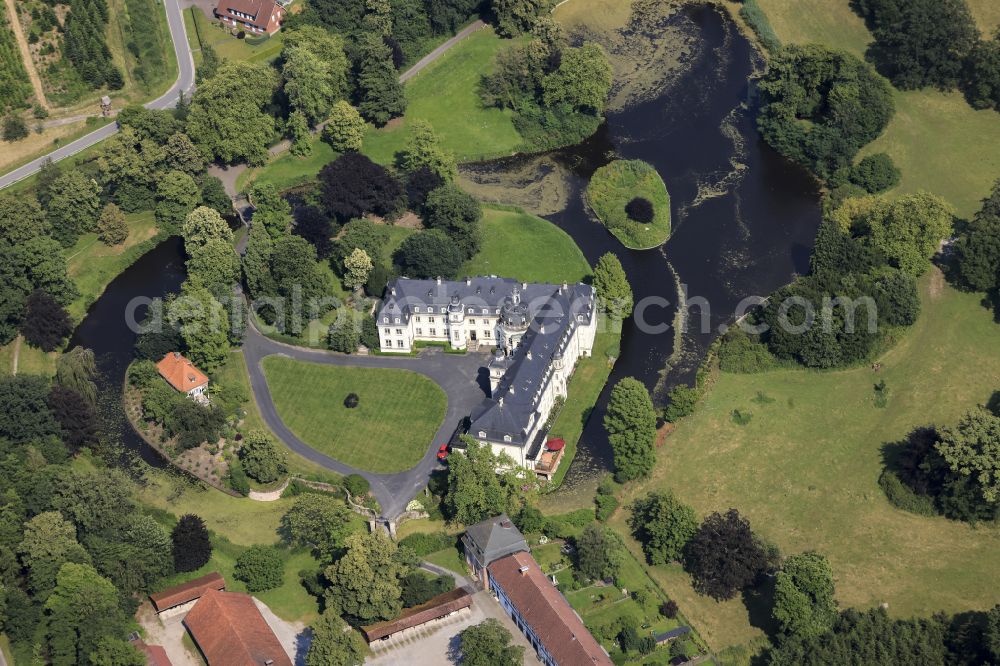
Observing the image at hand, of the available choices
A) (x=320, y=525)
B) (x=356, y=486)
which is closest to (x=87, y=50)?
(x=356, y=486)

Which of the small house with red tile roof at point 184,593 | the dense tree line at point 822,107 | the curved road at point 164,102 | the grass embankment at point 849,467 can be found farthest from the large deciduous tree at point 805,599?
the curved road at point 164,102

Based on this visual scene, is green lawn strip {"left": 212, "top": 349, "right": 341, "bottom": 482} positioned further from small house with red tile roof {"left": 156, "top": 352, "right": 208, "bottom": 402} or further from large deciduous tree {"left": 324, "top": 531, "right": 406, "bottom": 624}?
large deciduous tree {"left": 324, "top": 531, "right": 406, "bottom": 624}

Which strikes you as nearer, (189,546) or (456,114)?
(189,546)

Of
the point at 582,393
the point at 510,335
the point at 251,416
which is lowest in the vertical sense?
the point at 251,416

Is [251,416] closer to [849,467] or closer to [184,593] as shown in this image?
[184,593]

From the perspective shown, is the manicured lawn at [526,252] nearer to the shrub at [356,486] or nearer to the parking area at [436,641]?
the shrub at [356,486]

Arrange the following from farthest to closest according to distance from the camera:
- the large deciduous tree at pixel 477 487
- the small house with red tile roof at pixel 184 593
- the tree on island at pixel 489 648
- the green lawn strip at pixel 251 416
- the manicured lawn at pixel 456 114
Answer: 1. the manicured lawn at pixel 456 114
2. the green lawn strip at pixel 251 416
3. the large deciduous tree at pixel 477 487
4. the small house with red tile roof at pixel 184 593
5. the tree on island at pixel 489 648
